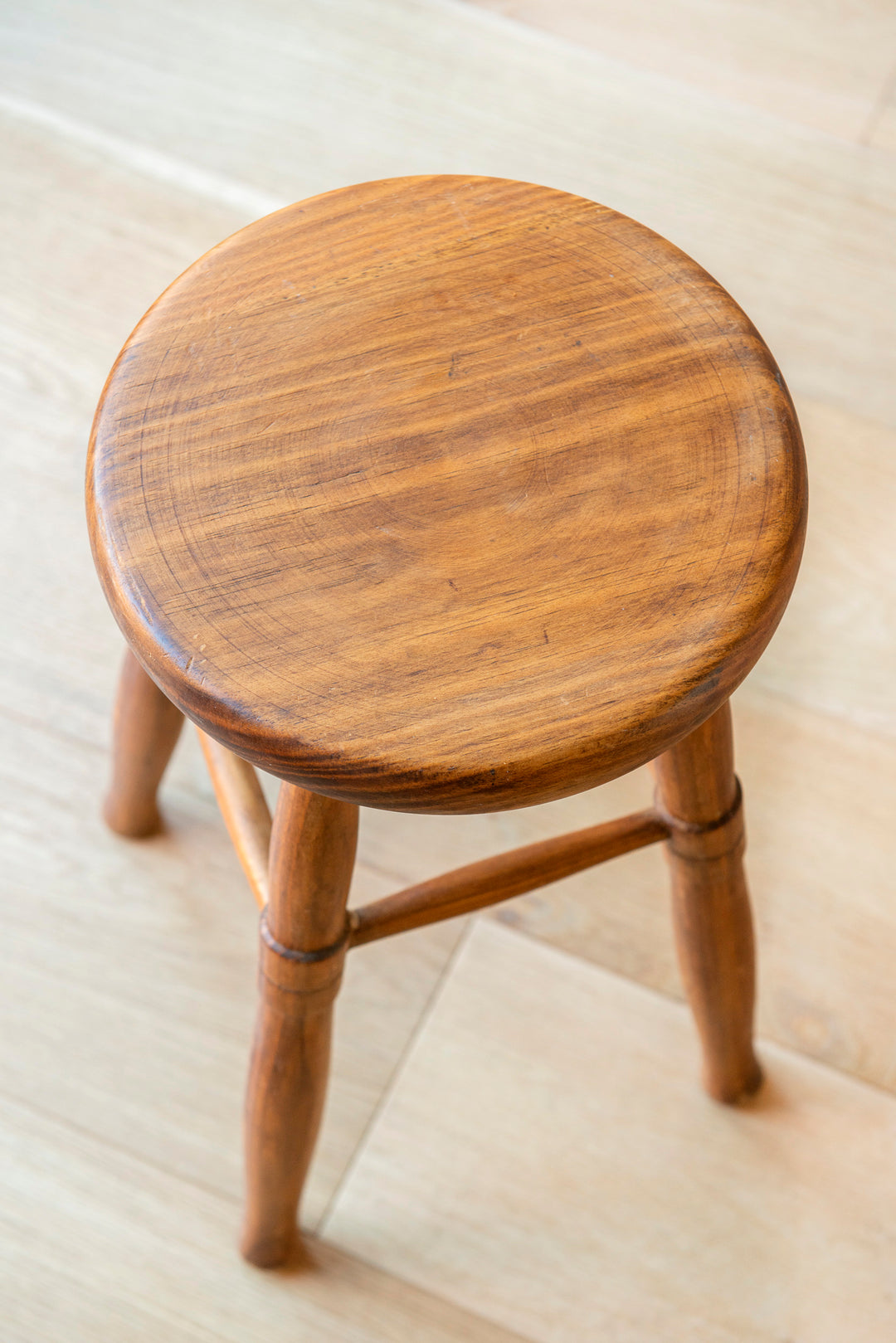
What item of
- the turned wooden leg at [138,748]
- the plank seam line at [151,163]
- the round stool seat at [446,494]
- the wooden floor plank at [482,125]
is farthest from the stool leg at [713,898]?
the plank seam line at [151,163]

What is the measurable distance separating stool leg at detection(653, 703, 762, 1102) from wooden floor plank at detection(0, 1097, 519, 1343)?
202 millimetres

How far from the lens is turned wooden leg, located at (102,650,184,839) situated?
27.0 inches

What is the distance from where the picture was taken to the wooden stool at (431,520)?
1.27 ft

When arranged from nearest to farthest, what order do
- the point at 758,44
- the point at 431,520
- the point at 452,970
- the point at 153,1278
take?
1. the point at 431,520
2. the point at 153,1278
3. the point at 452,970
4. the point at 758,44

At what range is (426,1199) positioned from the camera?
71 centimetres

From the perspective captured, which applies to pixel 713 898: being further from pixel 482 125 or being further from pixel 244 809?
pixel 482 125

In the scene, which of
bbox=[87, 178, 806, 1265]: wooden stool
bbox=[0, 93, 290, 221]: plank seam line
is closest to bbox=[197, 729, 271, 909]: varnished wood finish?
bbox=[87, 178, 806, 1265]: wooden stool

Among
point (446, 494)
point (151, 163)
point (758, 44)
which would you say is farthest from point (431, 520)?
point (758, 44)

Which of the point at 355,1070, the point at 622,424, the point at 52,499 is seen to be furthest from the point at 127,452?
the point at 52,499

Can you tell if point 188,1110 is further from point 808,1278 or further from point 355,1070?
point 808,1278

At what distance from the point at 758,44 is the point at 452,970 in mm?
1056

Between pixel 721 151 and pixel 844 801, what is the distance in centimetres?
70

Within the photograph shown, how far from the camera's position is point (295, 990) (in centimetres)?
52

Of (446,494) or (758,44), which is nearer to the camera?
(446,494)
